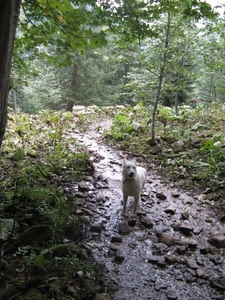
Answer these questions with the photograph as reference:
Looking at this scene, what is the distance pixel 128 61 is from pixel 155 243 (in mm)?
7668

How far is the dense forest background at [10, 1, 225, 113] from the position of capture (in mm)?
4926

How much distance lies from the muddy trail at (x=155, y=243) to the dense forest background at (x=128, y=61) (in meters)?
Answer: 3.26

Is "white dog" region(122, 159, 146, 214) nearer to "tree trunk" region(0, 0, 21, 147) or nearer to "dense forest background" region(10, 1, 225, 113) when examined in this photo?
"dense forest background" region(10, 1, 225, 113)

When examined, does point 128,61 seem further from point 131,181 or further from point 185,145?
point 131,181

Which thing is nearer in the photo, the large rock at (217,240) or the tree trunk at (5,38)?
the tree trunk at (5,38)

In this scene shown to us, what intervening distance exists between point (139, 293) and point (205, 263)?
150 centimetres

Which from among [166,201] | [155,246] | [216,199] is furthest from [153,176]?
[155,246]

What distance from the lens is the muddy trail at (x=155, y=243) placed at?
12.6 ft

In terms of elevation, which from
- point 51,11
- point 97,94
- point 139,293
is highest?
point 97,94

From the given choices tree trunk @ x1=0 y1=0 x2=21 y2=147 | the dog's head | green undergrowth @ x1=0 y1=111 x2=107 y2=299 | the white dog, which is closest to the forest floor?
green undergrowth @ x1=0 y1=111 x2=107 y2=299

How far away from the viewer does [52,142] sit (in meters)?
10.4

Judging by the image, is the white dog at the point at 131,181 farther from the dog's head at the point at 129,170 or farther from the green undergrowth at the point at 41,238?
the green undergrowth at the point at 41,238

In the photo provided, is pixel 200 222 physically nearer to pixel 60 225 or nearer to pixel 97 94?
pixel 60 225

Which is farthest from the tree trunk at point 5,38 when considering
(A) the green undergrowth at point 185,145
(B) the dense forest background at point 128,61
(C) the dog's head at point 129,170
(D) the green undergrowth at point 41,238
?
(A) the green undergrowth at point 185,145
